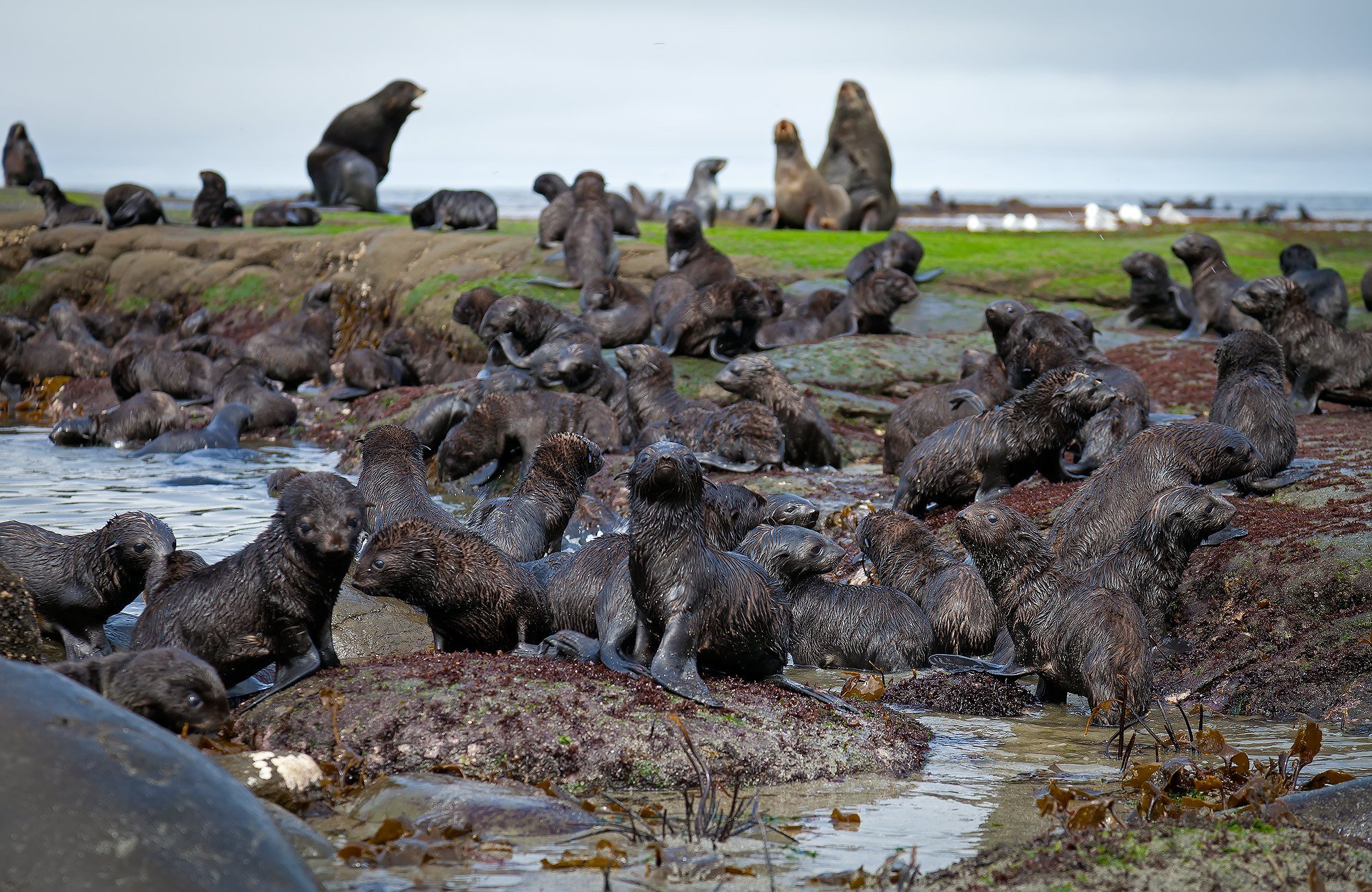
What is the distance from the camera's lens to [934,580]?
826 cm

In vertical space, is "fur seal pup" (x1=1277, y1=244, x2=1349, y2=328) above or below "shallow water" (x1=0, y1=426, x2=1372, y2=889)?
above

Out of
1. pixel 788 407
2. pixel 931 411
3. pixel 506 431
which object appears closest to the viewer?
pixel 931 411

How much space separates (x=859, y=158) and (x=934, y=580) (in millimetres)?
28900

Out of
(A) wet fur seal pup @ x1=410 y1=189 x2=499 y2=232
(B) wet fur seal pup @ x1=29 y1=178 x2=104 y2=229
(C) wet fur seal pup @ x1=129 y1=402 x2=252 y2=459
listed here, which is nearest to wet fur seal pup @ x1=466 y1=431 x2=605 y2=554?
(C) wet fur seal pup @ x1=129 y1=402 x2=252 y2=459

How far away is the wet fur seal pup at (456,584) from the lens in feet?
21.7

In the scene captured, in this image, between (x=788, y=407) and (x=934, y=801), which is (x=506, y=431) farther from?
(x=934, y=801)

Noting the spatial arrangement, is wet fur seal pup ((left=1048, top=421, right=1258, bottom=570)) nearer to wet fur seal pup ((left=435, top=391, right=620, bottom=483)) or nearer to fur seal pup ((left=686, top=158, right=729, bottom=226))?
wet fur seal pup ((left=435, top=391, right=620, bottom=483))

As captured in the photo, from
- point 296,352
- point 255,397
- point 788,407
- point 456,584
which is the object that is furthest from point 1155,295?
point 456,584

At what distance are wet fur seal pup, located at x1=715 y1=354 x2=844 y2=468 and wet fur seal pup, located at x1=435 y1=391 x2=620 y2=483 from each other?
1.32m

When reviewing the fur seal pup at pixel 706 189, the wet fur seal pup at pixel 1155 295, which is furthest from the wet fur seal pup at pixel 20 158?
the wet fur seal pup at pixel 1155 295

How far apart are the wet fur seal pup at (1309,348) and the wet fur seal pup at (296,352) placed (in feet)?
39.4

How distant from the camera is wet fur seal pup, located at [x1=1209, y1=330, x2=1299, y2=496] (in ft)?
30.9

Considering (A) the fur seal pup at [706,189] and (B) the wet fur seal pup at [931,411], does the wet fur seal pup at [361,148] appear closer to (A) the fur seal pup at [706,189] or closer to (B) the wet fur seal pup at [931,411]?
(A) the fur seal pup at [706,189]

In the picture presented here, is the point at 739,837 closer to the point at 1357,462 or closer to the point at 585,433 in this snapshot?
the point at 1357,462
